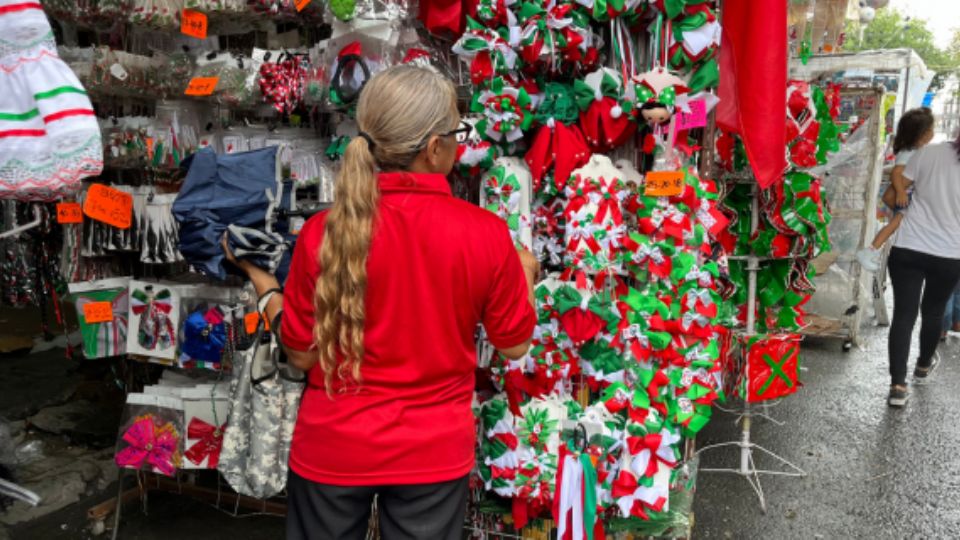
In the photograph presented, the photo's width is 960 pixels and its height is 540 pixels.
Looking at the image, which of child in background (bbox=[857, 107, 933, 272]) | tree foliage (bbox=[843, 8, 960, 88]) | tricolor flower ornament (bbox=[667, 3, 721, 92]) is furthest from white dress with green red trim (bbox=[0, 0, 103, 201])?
tree foliage (bbox=[843, 8, 960, 88])

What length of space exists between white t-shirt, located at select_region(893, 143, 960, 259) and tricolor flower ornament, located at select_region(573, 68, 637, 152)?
269cm

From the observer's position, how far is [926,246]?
4.09 m

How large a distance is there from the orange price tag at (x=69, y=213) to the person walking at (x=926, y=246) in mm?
4299

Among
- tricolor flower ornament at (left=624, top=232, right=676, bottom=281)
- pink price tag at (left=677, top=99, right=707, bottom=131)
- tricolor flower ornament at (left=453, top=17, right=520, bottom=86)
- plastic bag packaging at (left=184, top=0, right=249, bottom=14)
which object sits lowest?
tricolor flower ornament at (left=624, top=232, right=676, bottom=281)

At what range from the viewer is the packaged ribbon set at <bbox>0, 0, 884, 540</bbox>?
7.35 ft

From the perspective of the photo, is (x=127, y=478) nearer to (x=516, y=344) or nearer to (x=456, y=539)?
(x=456, y=539)

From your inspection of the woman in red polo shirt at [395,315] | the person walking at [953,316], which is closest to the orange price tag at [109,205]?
the woman in red polo shirt at [395,315]

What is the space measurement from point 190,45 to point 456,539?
8.07 feet

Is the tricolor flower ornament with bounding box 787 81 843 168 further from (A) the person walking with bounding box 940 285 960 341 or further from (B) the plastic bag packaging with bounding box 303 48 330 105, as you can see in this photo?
(A) the person walking with bounding box 940 285 960 341

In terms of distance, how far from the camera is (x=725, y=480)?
136 inches

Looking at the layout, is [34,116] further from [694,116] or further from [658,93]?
[694,116]

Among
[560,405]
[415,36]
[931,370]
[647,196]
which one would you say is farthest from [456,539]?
[931,370]

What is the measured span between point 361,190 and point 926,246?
394 centimetres

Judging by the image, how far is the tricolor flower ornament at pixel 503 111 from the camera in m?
2.34
